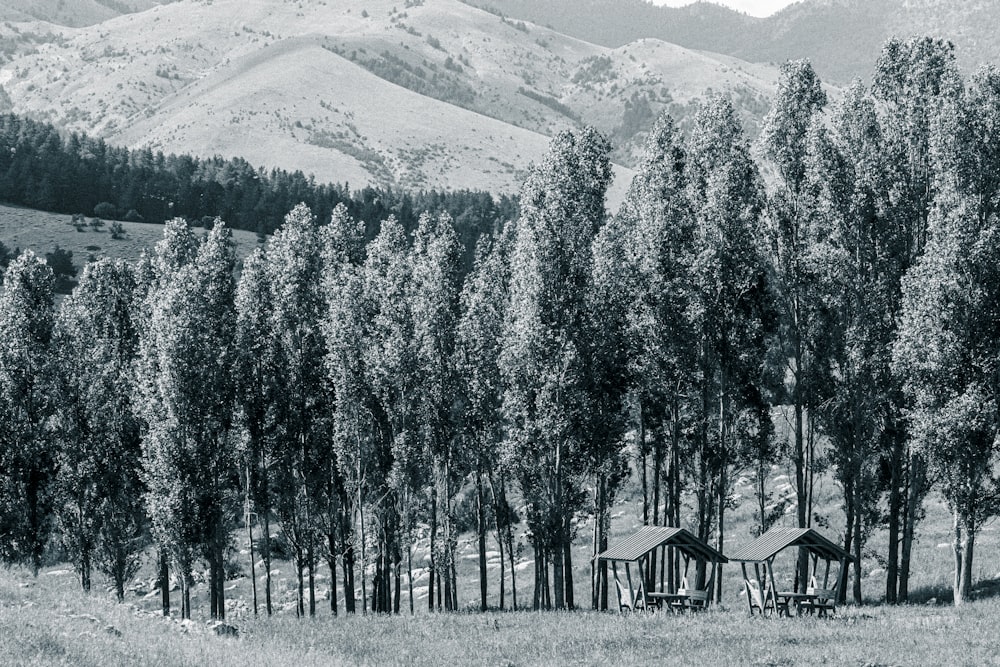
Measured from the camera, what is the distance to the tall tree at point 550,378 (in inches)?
2108

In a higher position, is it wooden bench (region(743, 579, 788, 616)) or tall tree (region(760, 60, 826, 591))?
tall tree (region(760, 60, 826, 591))

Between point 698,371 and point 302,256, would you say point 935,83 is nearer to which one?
point 698,371

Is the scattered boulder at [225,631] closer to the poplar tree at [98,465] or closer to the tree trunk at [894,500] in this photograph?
the poplar tree at [98,465]

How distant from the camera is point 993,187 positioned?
54188 millimetres

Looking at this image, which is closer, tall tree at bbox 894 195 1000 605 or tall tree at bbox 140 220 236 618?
tall tree at bbox 894 195 1000 605

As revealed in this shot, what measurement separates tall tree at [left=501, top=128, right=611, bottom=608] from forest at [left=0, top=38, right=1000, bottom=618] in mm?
139

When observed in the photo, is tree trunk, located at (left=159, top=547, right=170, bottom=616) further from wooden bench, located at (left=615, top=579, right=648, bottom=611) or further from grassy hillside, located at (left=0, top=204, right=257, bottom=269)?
grassy hillside, located at (left=0, top=204, right=257, bottom=269)

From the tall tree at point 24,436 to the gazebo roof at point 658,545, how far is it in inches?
1259

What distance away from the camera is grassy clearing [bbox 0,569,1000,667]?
31.4 m

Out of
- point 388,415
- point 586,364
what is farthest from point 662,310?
point 388,415

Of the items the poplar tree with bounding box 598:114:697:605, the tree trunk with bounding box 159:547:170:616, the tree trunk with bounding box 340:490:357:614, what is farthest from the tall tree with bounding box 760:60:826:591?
the tree trunk with bounding box 159:547:170:616

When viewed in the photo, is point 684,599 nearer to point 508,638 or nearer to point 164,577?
point 508,638

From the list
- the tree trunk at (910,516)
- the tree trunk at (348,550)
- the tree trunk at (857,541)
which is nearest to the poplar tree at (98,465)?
the tree trunk at (348,550)

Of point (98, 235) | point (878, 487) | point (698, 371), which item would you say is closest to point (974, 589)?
point (878, 487)
